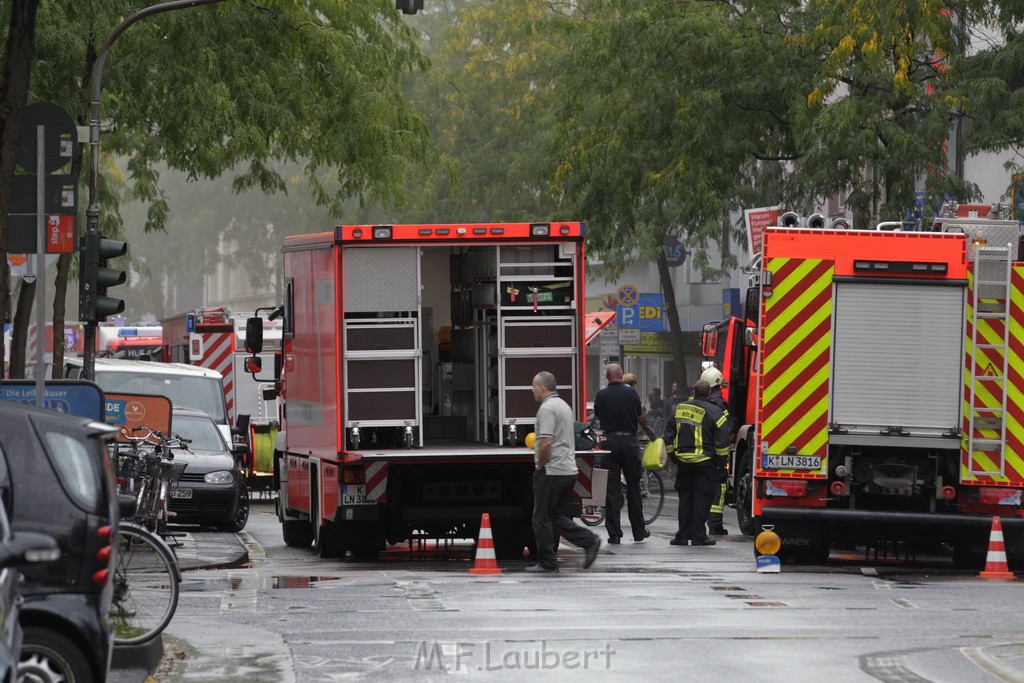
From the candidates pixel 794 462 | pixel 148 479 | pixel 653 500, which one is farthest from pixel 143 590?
pixel 653 500

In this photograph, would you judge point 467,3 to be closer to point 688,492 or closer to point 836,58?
point 836,58

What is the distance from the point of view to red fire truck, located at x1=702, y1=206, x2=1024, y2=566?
16766 mm

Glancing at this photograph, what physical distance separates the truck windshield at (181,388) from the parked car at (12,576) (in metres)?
21.6

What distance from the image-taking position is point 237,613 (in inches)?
527

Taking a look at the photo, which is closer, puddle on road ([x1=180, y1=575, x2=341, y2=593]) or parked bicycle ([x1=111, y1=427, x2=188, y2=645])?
parked bicycle ([x1=111, y1=427, x2=188, y2=645])

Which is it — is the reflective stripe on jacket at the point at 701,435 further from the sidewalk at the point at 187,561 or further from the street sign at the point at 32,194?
the street sign at the point at 32,194

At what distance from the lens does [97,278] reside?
707 inches

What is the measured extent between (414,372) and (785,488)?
3353 mm

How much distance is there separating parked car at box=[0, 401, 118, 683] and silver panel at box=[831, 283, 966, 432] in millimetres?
9648

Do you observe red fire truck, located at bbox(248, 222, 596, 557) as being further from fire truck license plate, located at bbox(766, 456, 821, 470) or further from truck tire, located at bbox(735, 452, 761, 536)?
truck tire, located at bbox(735, 452, 761, 536)

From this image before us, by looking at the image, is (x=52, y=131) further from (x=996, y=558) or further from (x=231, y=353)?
(x=231, y=353)

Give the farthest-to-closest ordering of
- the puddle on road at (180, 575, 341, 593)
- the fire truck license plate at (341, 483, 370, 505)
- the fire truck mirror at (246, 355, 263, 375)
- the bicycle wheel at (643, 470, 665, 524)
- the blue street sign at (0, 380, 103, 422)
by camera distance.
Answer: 1. the bicycle wheel at (643, 470, 665, 524)
2. the fire truck mirror at (246, 355, 263, 375)
3. the fire truck license plate at (341, 483, 370, 505)
4. the puddle on road at (180, 575, 341, 593)
5. the blue street sign at (0, 380, 103, 422)

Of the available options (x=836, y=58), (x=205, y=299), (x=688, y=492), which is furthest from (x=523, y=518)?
(x=205, y=299)

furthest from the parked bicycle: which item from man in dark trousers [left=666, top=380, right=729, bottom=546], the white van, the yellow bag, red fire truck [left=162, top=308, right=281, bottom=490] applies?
red fire truck [left=162, top=308, right=281, bottom=490]
